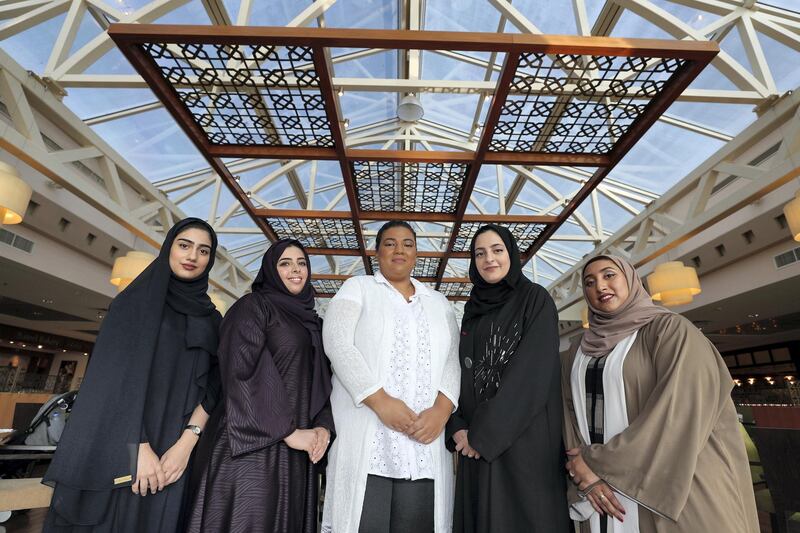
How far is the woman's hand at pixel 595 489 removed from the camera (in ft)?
4.65

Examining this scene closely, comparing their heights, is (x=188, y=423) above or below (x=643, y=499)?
above

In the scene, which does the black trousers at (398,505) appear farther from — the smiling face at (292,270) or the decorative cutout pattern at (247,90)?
the decorative cutout pattern at (247,90)

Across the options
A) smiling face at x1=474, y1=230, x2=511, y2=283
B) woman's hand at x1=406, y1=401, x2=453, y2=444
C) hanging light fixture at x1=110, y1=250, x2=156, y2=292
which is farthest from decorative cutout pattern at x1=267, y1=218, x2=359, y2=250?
woman's hand at x1=406, y1=401, x2=453, y2=444

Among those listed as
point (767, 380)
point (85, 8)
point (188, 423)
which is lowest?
point (188, 423)

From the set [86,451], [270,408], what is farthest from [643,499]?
[86,451]

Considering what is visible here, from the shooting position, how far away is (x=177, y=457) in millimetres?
1473

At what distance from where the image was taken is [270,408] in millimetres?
1474

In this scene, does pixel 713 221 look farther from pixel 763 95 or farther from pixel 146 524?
pixel 146 524

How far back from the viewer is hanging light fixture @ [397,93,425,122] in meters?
6.57

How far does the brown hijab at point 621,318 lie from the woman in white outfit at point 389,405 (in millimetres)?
607

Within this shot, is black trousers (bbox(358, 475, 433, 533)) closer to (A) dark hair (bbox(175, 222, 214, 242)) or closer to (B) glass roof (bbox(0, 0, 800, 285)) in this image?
(A) dark hair (bbox(175, 222, 214, 242))

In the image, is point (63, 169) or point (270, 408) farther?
point (63, 169)

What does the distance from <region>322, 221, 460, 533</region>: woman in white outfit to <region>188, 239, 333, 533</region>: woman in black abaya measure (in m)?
0.12

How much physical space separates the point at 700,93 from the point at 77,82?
6.72m
